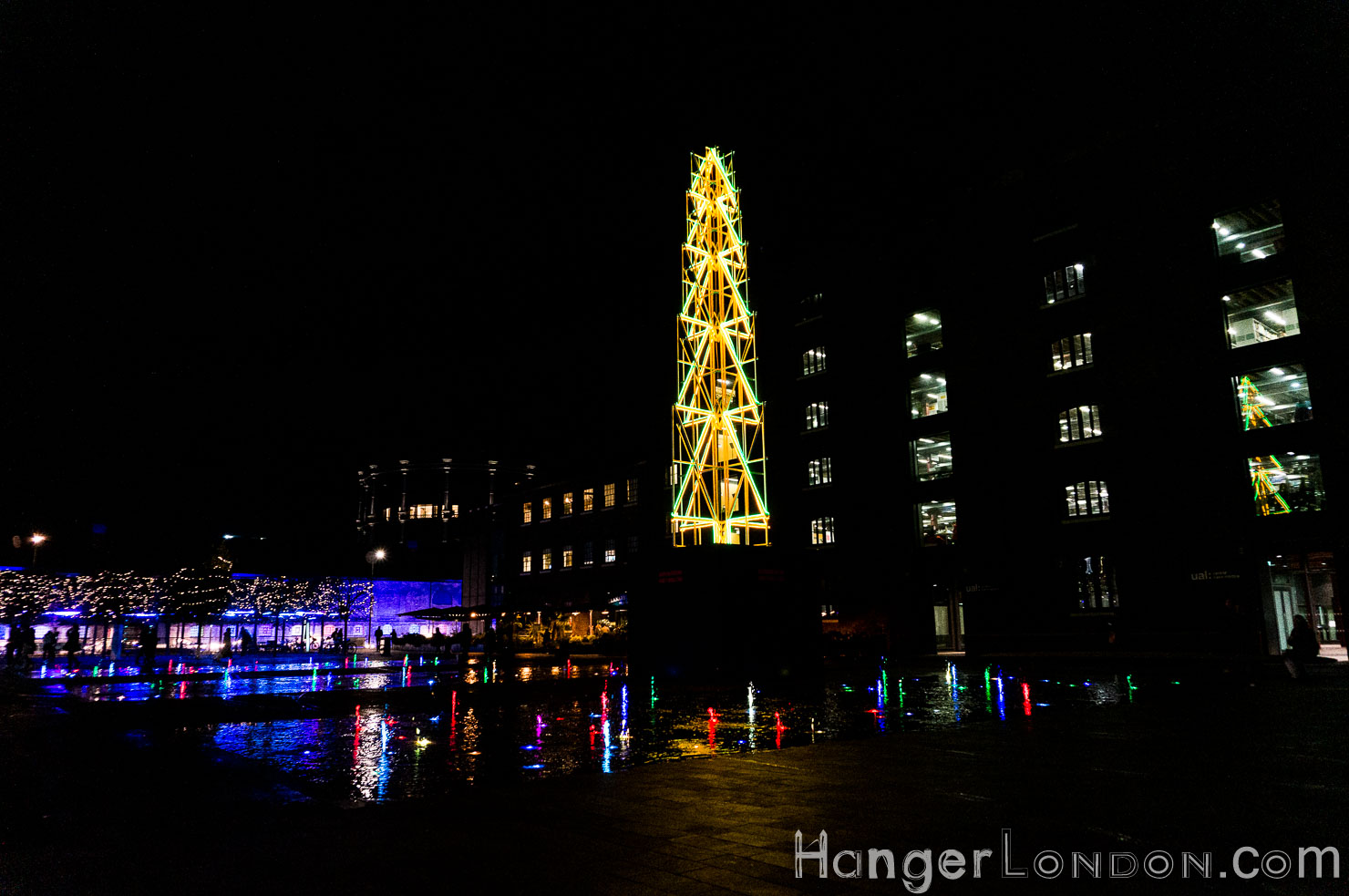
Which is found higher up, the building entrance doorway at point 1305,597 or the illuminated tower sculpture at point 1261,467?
the illuminated tower sculpture at point 1261,467

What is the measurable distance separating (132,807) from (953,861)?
644cm

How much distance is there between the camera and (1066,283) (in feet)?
128

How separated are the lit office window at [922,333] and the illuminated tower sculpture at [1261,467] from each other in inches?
560

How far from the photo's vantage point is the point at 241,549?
75875 mm

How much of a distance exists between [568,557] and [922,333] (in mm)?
28133

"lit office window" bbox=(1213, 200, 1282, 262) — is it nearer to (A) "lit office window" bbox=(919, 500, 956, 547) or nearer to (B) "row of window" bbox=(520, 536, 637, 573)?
(A) "lit office window" bbox=(919, 500, 956, 547)

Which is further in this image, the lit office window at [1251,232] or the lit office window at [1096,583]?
the lit office window at [1096,583]

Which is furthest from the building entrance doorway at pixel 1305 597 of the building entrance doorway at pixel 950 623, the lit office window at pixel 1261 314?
the building entrance doorway at pixel 950 623

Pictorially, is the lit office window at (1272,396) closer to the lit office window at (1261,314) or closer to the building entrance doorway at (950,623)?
the lit office window at (1261,314)

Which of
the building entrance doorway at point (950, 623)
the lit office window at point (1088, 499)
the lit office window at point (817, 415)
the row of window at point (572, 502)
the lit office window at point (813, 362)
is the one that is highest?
the lit office window at point (813, 362)

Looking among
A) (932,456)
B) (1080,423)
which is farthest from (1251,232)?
(932,456)

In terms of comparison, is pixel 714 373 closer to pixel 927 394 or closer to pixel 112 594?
pixel 927 394

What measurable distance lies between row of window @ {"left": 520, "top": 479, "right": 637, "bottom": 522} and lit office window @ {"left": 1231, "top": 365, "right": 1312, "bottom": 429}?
1279 inches

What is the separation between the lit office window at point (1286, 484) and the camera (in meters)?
31.2
